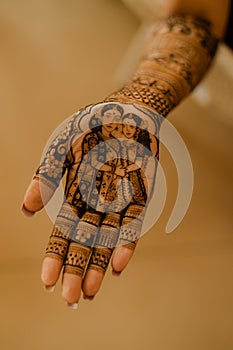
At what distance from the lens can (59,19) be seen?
1.27 metres

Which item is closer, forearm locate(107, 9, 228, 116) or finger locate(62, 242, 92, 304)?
finger locate(62, 242, 92, 304)

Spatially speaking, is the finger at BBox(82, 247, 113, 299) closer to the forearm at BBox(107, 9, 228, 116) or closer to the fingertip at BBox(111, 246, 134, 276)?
the fingertip at BBox(111, 246, 134, 276)

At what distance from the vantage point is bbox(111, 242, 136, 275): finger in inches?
23.0

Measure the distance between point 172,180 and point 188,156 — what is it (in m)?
0.12

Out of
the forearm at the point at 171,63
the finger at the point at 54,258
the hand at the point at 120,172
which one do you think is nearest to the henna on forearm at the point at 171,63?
the forearm at the point at 171,63

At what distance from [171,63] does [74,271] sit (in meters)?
0.42

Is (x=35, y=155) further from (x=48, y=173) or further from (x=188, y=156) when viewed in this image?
(x=188, y=156)

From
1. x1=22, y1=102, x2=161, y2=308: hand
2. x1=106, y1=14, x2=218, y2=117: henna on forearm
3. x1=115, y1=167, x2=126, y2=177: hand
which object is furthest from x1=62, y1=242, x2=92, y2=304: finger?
x1=106, y1=14, x2=218, y2=117: henna on forearm

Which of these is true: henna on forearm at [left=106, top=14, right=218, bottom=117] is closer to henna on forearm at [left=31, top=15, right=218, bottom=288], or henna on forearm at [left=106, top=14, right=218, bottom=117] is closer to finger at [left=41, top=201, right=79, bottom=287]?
henna on forearm at [left=31, top=15, right=218, bottom=288]

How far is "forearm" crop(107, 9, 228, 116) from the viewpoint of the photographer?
75 centimetres

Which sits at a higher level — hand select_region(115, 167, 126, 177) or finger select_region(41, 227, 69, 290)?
hand select_region(115, 167, 126, 177)

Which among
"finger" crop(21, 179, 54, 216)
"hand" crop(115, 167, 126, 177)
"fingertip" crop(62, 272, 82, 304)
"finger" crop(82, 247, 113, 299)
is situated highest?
"hand" crop(115, 167, 126, 177)

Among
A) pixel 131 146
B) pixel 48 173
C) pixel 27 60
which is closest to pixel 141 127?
pixel 131 146

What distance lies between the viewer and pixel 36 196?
0.59 metres
